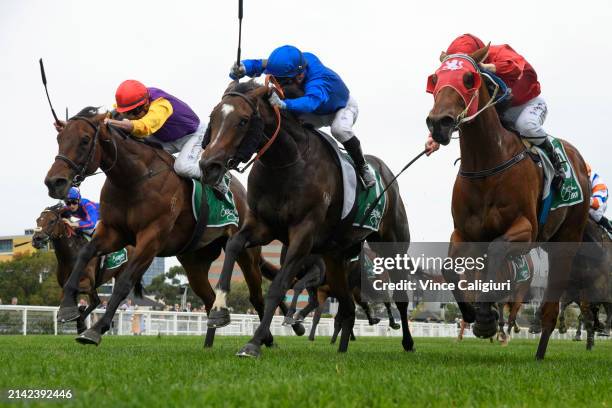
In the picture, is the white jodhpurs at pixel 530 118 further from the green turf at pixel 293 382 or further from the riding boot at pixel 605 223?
the riding boot at pixel 605 223

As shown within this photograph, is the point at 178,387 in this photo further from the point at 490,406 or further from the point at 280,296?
the point at 280,296

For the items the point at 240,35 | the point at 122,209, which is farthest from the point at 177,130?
the point at 240,35

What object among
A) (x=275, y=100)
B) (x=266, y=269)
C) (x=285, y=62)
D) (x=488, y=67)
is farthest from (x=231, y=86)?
(x=266, y=269)

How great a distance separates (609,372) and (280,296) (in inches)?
107

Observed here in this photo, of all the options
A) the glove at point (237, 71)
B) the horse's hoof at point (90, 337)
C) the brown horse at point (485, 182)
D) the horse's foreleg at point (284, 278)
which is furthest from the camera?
the glove at point (237, 71)

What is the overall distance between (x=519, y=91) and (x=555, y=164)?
0.80m

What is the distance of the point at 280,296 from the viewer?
6.87 metres

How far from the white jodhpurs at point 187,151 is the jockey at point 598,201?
7170 mm

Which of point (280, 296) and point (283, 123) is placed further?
point (283, 123)

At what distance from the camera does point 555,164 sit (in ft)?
26.2

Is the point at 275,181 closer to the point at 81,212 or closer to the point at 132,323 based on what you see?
the point at 81,212

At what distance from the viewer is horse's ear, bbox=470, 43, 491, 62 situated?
7.23 m

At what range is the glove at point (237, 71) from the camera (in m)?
7.52

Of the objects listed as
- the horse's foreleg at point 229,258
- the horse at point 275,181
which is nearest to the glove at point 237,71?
the horse at point 275,181
